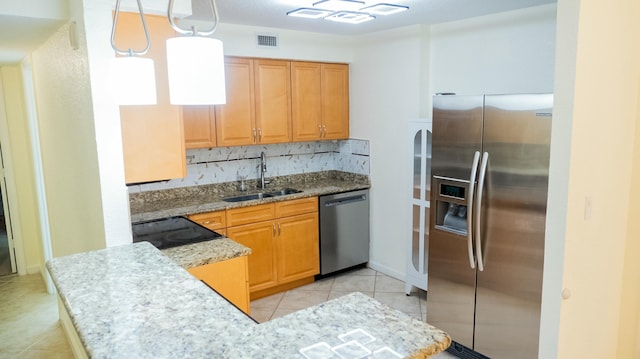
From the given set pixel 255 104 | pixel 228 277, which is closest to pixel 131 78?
pixel 228 277

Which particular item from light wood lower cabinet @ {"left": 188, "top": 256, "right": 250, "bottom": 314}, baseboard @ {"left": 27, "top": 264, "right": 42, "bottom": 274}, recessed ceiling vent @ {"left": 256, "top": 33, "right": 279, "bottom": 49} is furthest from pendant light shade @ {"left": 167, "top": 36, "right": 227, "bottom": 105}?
baseboard @ {"left": 27, "top": 264, "right": 42, "bottom": 274}

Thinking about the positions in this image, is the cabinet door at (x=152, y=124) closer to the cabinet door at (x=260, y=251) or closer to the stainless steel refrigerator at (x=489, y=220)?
the cabinet door at (x=260, y=251)

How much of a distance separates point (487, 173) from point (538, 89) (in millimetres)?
1069

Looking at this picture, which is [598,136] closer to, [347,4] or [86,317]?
[347,4]

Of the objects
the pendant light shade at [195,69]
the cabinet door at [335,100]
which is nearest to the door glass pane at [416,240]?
the cabinet door at [335,100]

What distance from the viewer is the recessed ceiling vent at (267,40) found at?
4.02 meters

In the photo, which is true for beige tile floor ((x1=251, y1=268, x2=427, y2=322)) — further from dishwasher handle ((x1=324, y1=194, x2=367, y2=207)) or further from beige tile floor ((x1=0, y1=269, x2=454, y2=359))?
dishwasher handle ((x1=324, y1=194, x2=367, y2=207))

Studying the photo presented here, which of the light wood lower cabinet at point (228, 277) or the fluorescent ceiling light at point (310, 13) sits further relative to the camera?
the fluorescent ceiling light at point (310, 13)

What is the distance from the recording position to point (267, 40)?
13.3 feet

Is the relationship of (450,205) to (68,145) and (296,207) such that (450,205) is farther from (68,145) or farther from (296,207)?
(68,145)

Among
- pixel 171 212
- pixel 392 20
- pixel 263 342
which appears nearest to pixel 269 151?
pixel 171 212

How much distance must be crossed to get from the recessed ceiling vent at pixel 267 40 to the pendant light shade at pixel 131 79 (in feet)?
8.44

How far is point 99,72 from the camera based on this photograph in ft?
6.77

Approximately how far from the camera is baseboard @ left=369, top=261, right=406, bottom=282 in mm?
4394
